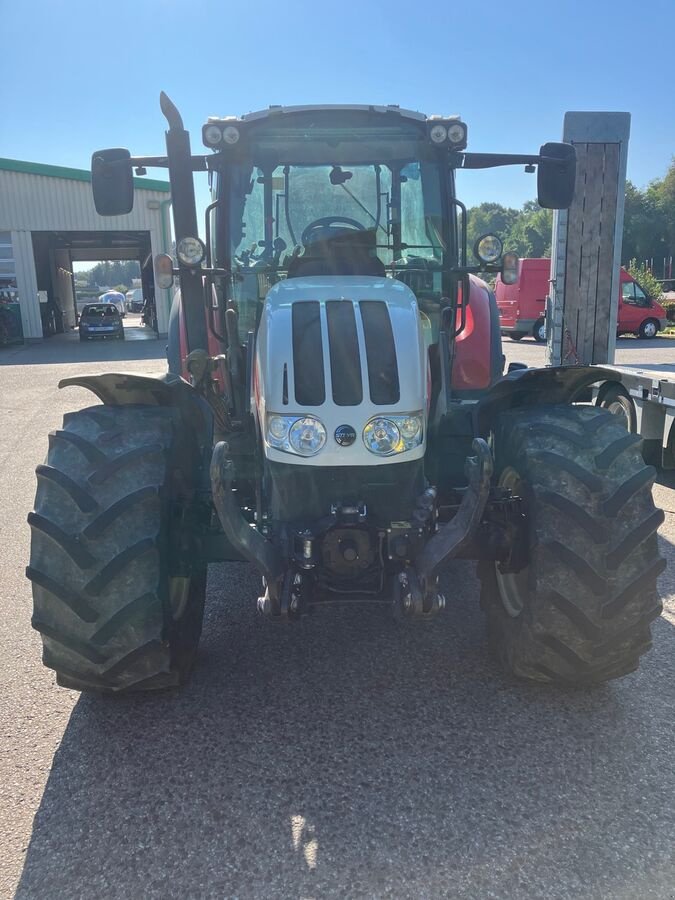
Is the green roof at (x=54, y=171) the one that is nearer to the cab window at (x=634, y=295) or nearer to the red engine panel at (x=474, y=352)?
the cab window at (x=634, y=295)

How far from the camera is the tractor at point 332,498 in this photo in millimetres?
2787

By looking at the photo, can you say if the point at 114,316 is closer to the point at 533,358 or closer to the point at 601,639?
the point at 533,358

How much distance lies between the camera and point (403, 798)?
258 centimetres

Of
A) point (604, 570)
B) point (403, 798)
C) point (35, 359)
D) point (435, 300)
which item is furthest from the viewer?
point (35, 359)

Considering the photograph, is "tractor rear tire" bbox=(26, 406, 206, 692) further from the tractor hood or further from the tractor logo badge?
the tractor logo badge

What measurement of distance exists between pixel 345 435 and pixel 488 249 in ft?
5.45

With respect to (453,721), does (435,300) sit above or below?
above

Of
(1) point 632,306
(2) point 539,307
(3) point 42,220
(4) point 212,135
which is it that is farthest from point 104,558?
(3) point 42,220

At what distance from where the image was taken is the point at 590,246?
967 cm

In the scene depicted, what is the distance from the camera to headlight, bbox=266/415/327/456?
9.04ft

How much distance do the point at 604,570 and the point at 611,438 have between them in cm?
55

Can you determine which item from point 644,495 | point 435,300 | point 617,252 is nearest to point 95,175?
point 435,300

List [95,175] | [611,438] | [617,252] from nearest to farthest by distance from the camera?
[611,438] < [95,175] < [617,252]

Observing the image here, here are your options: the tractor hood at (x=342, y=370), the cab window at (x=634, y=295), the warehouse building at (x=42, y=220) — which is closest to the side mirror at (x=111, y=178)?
the tractor hood at (x=342, y=370)
